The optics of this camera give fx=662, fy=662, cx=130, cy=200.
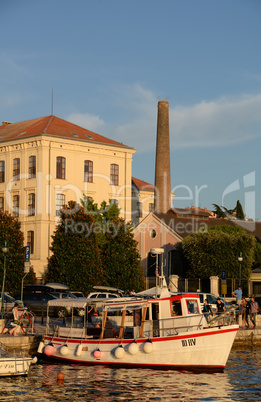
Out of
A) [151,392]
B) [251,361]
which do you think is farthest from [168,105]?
[151,392]

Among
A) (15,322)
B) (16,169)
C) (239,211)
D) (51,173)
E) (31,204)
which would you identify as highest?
(16,169)

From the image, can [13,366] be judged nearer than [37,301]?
Yes

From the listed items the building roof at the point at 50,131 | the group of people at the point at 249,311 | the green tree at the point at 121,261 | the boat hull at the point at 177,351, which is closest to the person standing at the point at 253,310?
the group of people at the point at 249,311

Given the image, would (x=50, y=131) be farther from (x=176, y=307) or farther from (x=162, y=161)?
(x=176, y=307)

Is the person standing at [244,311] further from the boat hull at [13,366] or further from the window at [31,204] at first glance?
the window at [31,204]

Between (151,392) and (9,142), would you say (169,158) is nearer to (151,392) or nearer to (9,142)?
(9,142)

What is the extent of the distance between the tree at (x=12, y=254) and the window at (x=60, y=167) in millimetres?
17111

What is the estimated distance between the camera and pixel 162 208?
3438 inches

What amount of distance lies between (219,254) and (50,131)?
2405cm

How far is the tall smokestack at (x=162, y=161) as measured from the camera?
289ft

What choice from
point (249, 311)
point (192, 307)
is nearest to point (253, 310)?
point (249, 311)

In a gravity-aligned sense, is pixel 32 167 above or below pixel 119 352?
above

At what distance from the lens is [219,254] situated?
205 feet

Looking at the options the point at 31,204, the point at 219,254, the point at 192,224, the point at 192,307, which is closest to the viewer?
the point at 192,307
